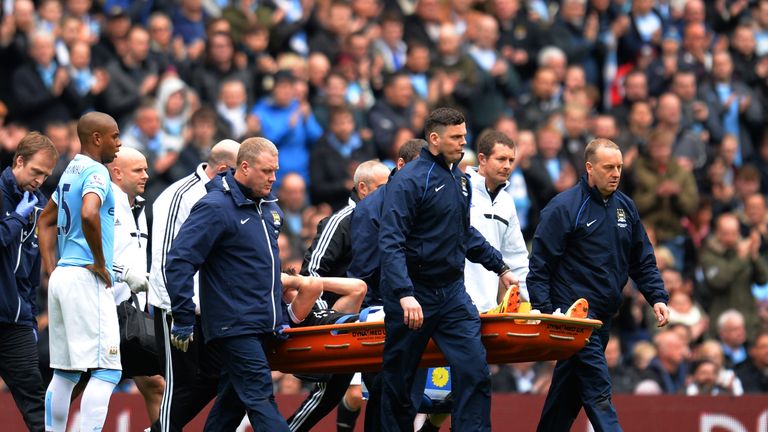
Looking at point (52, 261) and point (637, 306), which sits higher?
point (52, 261)

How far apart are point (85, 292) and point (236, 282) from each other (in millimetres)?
1025

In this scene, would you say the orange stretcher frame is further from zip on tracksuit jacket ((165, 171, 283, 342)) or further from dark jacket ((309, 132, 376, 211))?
dark jacket ((309, 132, 376, 211))

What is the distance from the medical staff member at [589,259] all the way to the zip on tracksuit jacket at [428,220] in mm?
813

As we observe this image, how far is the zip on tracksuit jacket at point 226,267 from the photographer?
954 centimetres

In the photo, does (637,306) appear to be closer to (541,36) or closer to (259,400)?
(541,36)

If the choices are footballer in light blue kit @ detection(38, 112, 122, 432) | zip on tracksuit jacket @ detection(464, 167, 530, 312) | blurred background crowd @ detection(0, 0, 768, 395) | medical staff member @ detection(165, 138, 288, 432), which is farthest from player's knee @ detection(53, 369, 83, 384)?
blurred background crowd @ detection(0, 0, 768, 395)

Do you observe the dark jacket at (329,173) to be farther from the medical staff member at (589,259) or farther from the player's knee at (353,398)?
the medical staff member at (589,259)

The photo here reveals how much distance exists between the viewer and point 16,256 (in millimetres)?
10578

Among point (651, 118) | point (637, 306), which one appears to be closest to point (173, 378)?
point (637, 306)

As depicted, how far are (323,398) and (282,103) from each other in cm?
602

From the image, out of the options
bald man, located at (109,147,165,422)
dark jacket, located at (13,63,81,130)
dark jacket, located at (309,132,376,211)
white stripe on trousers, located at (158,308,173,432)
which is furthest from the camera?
dark jacket, located at (309,132,376,211)

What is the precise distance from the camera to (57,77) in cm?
1566

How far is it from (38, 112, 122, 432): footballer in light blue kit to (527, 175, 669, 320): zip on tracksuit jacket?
9.61 feet

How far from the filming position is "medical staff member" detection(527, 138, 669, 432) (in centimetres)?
1059
